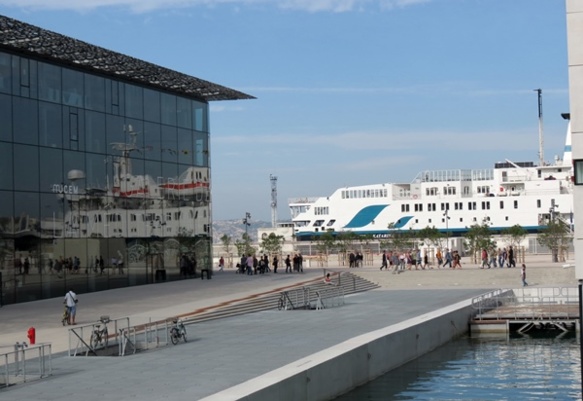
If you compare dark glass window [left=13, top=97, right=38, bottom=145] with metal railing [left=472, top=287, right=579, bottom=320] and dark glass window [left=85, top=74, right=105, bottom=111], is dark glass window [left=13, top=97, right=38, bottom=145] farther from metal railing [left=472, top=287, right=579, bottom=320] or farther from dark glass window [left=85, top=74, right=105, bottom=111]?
metal railing [left=472, top=287, right=579, bottom=320]

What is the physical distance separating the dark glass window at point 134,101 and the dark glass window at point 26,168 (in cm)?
779

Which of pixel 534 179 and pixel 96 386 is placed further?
pixel 534 179

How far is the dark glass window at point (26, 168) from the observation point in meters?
38.7

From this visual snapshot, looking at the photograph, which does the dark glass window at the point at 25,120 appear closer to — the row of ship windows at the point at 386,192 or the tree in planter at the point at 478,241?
→ the tree in planter at the point at 478,241

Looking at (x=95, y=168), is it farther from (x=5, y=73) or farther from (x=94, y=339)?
(x=94, y=339)

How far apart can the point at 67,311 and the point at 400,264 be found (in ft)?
116

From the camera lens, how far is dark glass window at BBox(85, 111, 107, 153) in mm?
43594

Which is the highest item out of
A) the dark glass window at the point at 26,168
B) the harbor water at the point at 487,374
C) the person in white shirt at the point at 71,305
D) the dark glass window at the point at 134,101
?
the dark glass window at the point at 134,101

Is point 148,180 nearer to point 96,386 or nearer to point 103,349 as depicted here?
point 103,349

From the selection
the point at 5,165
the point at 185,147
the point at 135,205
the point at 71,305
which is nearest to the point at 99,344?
the point at 71,305

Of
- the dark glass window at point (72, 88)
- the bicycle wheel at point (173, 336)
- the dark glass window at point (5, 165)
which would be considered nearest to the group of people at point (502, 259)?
the dark glass window at point (72, 88)

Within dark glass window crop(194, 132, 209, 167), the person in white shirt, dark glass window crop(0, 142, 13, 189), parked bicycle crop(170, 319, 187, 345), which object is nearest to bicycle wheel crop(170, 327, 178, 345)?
parked bicycle crop(170, 319, 187, 345)

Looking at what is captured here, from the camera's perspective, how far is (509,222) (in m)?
110

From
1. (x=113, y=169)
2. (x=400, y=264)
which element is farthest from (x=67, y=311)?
(x=400, y=264)
